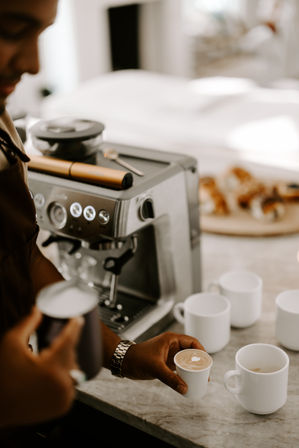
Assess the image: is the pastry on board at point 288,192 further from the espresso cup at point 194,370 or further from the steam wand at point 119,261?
the espresso cup at point 194,370

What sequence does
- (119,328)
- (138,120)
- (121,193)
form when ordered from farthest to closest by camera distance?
(138,120) → (119,328) → (121,193)

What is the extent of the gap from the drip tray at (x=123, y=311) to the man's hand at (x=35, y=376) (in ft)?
1.73

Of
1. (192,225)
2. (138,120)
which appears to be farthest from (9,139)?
A: (138,120)

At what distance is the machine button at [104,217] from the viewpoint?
3.80 ft

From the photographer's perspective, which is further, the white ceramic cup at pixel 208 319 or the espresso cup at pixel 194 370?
the white ceramic cup at pixel 208 319

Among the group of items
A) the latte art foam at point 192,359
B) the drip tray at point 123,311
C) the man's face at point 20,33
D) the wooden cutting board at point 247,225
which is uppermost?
the man's face at point 20,33

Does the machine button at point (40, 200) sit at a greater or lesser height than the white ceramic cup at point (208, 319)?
greater

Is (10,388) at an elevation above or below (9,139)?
below

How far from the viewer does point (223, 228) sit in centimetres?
183

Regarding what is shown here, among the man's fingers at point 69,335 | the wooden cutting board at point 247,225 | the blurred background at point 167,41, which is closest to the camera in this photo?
the man's fingers at point 69,335

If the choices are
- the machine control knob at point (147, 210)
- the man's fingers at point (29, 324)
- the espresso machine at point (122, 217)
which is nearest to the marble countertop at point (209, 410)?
the espresso machine at point (122, 217)

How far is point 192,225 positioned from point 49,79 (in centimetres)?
356

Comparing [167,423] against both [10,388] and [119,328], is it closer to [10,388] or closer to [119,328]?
[119,328]

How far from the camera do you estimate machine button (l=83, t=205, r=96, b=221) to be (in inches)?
46.4
